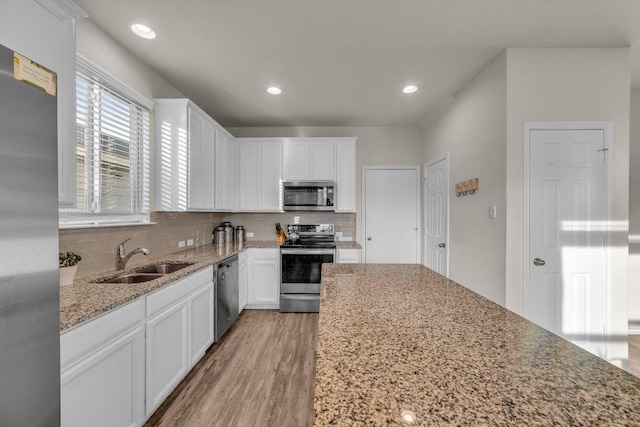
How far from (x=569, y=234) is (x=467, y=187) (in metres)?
0.91

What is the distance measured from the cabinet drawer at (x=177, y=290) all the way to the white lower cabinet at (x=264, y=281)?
1113mm

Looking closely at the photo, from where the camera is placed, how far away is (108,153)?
2.11 m

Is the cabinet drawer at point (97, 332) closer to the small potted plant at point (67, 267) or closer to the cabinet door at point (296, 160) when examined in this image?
the small potted plant at point (67, 267)

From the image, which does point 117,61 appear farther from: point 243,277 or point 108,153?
point 243,277

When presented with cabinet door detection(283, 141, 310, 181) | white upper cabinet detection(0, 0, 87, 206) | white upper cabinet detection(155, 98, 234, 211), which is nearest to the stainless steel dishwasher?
white upper cabinet detection(155, 98, 234, 211)

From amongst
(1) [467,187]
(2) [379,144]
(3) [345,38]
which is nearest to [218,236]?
(2) [379,144]

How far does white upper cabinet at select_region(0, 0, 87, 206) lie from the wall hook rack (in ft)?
10.1

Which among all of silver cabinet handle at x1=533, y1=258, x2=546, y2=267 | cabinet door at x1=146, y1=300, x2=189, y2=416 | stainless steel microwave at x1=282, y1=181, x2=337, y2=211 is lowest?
cabinet door at x1=146, y1=300, x2=189, y2=416

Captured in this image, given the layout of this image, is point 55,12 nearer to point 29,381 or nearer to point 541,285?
point 29,381

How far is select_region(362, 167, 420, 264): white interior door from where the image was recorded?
444 centimetres

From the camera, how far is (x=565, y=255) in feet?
7.64

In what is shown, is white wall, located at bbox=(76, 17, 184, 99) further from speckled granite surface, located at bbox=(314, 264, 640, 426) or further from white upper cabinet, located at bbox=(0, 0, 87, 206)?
speckled granite surface, located at bbox=(314, 264, 640, 426)

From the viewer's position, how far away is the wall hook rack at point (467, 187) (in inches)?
109

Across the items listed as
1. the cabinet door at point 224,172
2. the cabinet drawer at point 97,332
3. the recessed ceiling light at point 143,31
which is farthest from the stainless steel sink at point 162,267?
the recessed ceiling light at point 143,31
